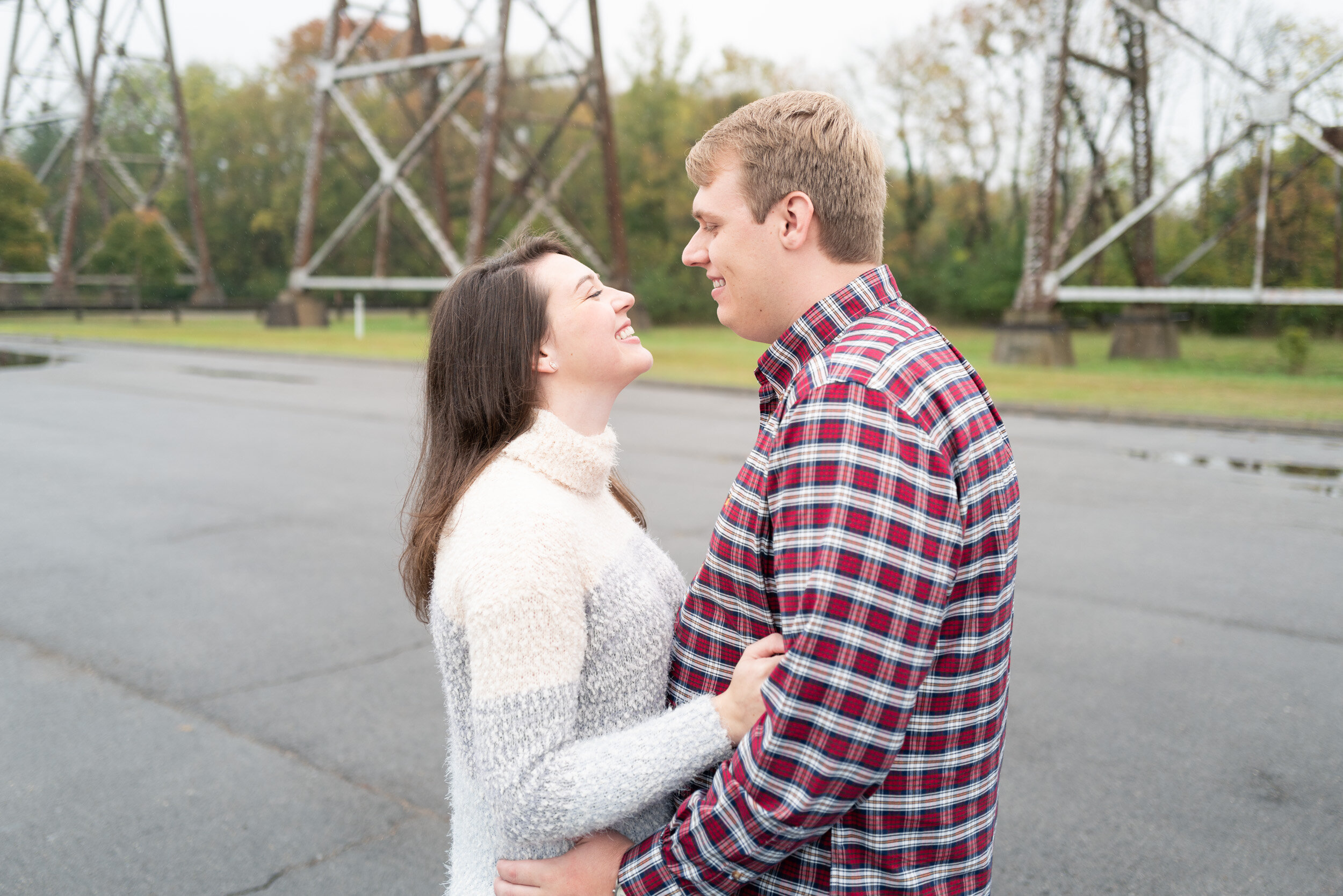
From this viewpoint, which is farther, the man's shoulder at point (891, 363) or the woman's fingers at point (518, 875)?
the woman's fingers at point (518, 875)

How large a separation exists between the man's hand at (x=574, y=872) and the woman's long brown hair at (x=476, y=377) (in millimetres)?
493

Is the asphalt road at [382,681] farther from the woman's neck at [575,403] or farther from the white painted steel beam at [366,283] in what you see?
the white painted steel beam at [366,283]

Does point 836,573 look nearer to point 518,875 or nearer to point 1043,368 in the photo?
point 518,875

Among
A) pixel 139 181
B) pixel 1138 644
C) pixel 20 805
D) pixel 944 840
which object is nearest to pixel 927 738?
pixel 944 840

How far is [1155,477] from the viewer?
937 cm

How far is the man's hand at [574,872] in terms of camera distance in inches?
57.9

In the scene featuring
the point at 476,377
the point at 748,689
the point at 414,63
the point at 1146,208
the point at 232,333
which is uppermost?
the point at 414,63

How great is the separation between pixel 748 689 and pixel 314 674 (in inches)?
147

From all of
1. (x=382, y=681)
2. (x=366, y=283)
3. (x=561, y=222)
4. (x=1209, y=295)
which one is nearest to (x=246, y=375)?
(x=366, y=283)

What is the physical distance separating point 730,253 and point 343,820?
8.69ft

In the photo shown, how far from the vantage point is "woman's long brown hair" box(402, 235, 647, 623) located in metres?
1.68

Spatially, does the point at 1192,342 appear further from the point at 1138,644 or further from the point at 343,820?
the point at 343,820

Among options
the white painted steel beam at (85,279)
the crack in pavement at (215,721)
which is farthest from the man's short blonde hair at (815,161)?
the white painted steel beam at (85,279)

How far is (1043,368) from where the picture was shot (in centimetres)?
2025
